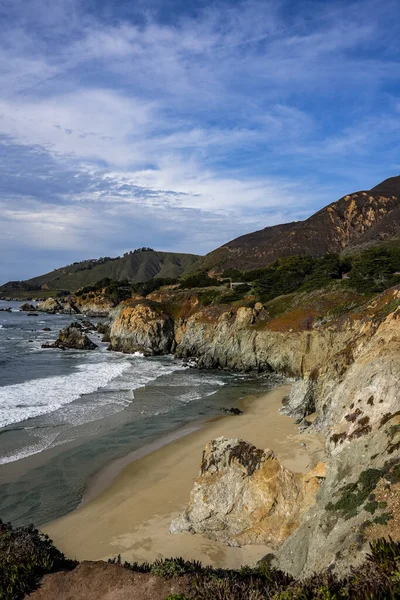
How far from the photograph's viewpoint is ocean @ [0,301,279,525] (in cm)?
1728

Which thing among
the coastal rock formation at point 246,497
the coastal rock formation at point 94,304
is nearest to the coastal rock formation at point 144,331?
the coastal rock formation at point 246,497

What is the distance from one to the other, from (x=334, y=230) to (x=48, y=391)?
12984cm

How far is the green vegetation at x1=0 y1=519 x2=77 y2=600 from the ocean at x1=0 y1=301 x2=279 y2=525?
5.36 m

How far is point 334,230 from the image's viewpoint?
14400cm

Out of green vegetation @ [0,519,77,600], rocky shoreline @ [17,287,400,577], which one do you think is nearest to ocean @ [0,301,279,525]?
rocky shoreline @ [17,287,400,577]

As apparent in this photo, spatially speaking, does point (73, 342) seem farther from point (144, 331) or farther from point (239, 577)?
point (239, 577)

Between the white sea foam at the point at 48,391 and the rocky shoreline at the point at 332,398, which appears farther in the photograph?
the white sea foam at the point at 48,391

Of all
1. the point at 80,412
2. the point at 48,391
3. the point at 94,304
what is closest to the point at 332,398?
the point at 80,412

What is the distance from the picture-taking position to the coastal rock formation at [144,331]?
184 feet

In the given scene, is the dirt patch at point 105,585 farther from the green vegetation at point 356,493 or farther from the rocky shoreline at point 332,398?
the green vegetation at point 356,493

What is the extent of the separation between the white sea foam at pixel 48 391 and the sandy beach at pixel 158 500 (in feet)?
32.6

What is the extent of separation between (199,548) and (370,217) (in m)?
147

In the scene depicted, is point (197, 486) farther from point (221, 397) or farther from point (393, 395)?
point (221, 397)

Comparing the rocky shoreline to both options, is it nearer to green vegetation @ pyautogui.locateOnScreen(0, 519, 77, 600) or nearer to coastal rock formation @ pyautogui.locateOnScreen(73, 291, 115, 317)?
green vegetation @ pyautogui.locateOnScreen(0, 519, 77, 600)
